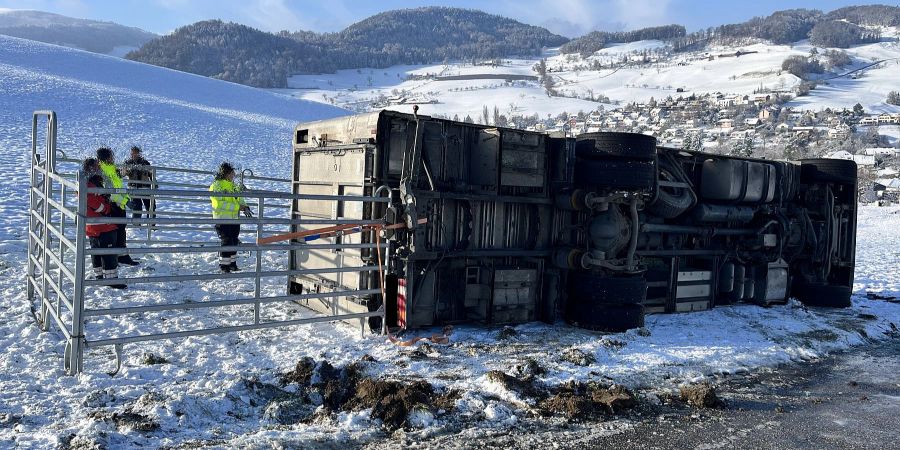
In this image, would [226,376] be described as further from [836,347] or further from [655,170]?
[836,347]

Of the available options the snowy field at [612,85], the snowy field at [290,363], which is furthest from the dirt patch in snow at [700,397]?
the snowy field at [612,85]

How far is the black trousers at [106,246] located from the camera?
810 cm

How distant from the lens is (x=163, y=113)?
114 feet

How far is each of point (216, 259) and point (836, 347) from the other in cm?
931

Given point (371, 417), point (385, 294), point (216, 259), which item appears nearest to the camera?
point (371, 417)

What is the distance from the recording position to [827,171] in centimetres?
1148

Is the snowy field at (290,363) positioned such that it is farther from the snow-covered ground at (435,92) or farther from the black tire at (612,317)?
the snow-covered ground at (435,92)

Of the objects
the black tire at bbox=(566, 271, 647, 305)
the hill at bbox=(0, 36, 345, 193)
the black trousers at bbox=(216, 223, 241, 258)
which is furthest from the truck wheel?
the hill at bbox=(0, 36, 345, 193)

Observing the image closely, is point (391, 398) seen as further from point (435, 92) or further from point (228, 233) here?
point (435, 92)

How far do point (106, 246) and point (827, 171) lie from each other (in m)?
11.4

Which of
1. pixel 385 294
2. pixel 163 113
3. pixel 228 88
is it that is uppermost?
pixel 228 88

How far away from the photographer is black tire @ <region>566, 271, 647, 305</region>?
8.12 m

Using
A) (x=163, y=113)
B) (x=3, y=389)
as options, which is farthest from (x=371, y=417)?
(x=163, y=113)

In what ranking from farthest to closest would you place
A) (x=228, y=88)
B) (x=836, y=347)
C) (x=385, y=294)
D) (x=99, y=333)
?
1. (x=228, y=88)
2. (x=836, y=347)
3. (x=385, y=294)
4. (x=99, y=333)
